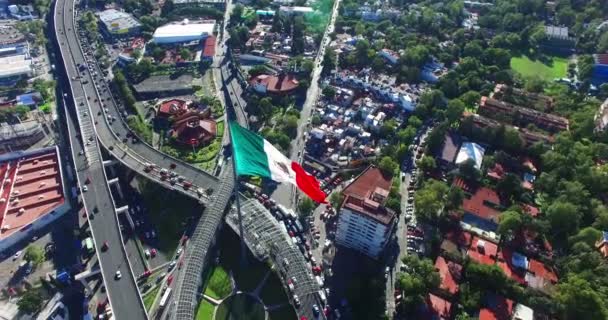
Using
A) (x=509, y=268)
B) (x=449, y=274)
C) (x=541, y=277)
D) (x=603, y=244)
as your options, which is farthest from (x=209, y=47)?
(x=603, y=244)

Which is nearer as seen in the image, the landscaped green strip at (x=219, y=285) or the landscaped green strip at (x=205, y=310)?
the landscaped green strip at (x=205, y=310)

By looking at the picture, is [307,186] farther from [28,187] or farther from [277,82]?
[277,82]

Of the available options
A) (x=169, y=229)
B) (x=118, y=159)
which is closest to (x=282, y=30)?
(x=118, y=159)

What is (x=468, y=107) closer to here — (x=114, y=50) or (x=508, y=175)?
(x=508, y=175)

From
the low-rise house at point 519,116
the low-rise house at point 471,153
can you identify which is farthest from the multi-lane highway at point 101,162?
the low-rise house at point 519,116

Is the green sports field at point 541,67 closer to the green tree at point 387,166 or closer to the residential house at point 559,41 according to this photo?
the residential house at point 559,41

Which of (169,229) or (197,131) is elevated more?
(197,131)
